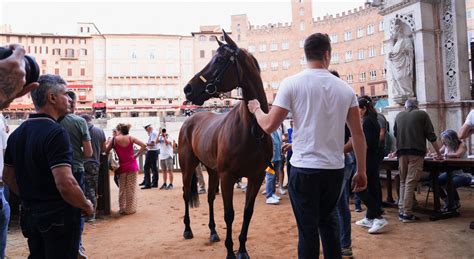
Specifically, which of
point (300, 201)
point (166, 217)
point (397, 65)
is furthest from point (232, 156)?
point (397, 65)

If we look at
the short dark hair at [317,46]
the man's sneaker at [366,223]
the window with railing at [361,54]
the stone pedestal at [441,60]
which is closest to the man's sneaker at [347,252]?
the man's sneaker at [366,223]

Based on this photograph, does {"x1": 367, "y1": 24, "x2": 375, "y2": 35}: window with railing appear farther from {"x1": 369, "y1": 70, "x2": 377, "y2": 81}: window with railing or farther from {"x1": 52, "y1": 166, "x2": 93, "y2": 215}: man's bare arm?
{"x1": 52, "y1": 166, "x2": 93, "y2": 215}: man's bare arm

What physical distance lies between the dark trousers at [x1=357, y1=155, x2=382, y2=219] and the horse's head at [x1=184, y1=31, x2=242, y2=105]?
228 cm

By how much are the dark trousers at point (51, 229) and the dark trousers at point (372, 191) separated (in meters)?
3.71

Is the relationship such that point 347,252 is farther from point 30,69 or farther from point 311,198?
point 30,69

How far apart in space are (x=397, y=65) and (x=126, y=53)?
197 feet

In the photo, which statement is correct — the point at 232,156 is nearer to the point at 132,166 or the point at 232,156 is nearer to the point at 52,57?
the point at 132,166

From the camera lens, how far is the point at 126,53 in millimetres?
61438

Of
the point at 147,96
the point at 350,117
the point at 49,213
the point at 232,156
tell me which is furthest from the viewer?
the point at 147,96

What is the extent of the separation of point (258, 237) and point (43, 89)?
11.5ft

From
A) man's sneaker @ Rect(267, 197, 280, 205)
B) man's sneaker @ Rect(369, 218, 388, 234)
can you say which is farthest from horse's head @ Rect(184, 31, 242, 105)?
man's sneaker @ Rect(267, 197, 280, 205)

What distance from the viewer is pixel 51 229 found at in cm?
199

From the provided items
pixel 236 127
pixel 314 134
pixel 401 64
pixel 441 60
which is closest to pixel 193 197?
pixel 236 127

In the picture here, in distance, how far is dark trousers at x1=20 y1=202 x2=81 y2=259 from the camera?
199 cm
